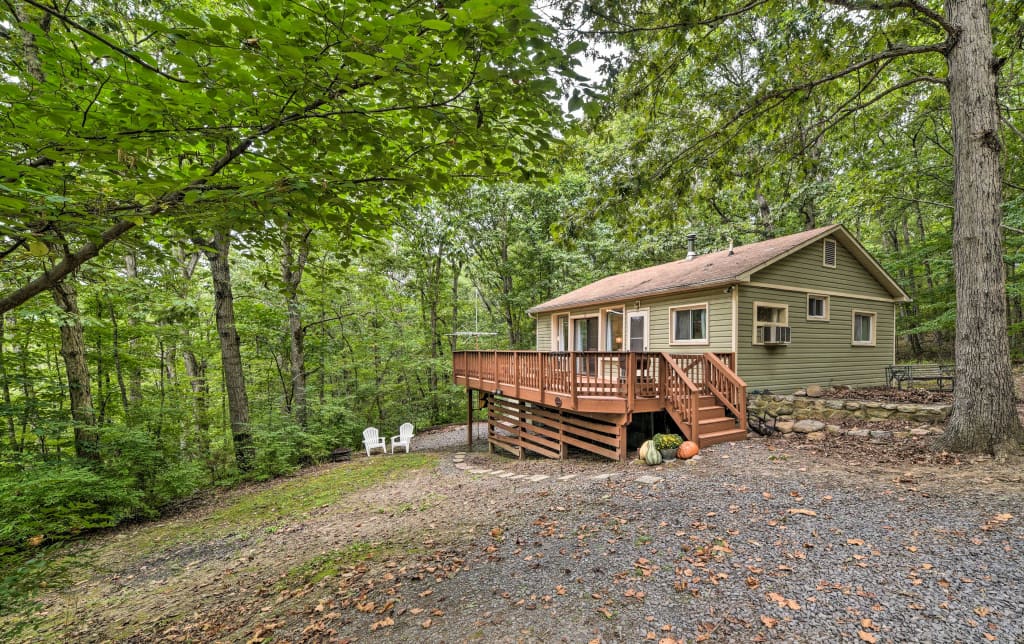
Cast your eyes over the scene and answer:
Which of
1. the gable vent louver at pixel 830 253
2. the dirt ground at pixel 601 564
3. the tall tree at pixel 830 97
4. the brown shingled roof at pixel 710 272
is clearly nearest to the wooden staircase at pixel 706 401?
the dirt ground at pixel 601 564

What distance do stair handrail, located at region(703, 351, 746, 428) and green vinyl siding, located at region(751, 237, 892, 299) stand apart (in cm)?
276

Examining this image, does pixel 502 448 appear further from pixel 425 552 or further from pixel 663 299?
pixel 425 552

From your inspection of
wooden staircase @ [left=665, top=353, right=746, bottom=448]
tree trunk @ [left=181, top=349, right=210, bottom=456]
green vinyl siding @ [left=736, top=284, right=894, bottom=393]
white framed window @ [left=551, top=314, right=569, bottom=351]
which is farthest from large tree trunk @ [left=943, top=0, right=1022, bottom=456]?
tree trunk @ [left=181, top=349, right=210, bottom=456]

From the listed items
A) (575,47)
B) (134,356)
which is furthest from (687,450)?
(134,356)

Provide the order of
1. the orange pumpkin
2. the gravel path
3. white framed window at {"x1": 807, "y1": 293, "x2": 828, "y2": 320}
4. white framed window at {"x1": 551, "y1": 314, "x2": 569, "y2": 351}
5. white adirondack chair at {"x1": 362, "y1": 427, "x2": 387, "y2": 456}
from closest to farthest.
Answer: the gravel path → the orange pumpkin → white framed window at {"x1": 807, "y1": 293, "x2": 828, "y2": 320} → white adirondack chair at {"x1": 362, "y1": 427, "x2": 387, "y2": 456} → white framed window at {"x1": 551, "y1": 314, "x2": 569, "y2": 351}

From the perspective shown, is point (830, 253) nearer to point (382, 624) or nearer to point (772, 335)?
point (772, 335)

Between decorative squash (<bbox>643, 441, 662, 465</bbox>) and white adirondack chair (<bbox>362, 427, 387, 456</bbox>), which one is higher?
decorative squash (<bbox>643, 441, 662, 465</bbox>)

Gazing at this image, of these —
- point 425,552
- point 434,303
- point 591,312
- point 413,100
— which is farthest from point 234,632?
point 434,303

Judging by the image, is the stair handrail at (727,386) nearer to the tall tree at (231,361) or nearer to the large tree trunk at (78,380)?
the tall tree at (231,361)

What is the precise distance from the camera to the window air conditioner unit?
30.3ft

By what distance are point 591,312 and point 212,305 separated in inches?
457

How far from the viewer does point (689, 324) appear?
396 inches

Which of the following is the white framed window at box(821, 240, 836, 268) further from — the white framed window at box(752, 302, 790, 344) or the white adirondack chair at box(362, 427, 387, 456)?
the white adirondack chair at box(362, 427, 387, 456)

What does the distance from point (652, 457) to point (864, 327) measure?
31.1 feet
